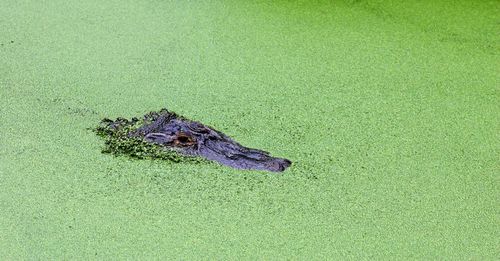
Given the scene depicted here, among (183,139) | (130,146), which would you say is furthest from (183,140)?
(130,146)

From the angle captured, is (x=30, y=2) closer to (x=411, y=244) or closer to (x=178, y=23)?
(x=178, y=23)

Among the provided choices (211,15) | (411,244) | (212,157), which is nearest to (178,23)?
(211,15)

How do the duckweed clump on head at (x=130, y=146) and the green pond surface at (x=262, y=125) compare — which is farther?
the duckweed clump on head at (x=130, y=146)

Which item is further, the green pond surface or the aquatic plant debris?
the aquatic plant debris

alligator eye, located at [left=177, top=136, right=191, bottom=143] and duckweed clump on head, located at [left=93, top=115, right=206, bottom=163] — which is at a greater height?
alligator eye, located at [left=177, top=136, right=191, bottom=143]

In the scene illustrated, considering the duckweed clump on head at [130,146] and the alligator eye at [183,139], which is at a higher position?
the alligator eye at [183,139]

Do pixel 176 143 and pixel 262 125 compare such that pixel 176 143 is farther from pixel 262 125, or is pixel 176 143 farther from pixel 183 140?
pixel 262 125
